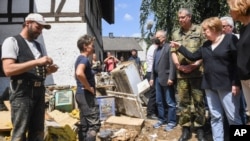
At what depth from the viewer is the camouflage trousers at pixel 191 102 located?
4.71m

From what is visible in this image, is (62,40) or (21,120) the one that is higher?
(62,40)

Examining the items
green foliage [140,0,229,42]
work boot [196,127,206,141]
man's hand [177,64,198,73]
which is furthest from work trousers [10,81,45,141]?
green foliage [140,0,229,42]

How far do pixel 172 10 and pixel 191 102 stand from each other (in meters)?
5.67

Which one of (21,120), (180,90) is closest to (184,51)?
(180,90)

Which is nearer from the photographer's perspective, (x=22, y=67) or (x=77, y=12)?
(x=22, y=67)

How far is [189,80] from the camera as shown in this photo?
186 inches

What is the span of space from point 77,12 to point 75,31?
68 centimetres

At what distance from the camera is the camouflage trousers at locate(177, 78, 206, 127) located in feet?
15.4

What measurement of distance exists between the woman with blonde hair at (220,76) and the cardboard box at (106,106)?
9.79 feet

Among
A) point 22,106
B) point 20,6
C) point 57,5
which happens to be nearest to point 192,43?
point 22,106

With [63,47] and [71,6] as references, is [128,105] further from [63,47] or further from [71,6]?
[71,6]

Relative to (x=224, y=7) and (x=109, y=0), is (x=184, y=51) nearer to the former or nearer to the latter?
(x=224, y=7)

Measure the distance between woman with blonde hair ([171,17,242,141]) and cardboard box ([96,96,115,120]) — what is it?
9.79 ft

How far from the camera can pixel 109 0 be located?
1966cm
